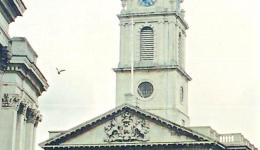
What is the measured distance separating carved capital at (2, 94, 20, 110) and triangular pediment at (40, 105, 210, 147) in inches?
1490

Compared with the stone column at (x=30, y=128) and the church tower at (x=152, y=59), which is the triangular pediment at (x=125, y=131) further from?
the stone column at (x=30, y=128)

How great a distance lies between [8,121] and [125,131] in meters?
39.4

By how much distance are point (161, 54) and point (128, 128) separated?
11919mm

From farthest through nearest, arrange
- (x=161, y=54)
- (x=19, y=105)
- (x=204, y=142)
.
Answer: (x=161, y=54), (x=204, y=142), (x=19, y=105)

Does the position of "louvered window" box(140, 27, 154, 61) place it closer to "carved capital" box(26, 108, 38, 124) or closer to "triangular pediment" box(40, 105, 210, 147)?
"triangular pediment" box(40, 105, 210, 147)

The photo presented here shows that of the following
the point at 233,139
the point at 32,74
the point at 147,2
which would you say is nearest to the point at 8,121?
the point at 32,74

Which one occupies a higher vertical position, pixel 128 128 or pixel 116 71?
pixel 116 71

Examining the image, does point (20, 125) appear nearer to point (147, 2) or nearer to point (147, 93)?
point (147, 93)

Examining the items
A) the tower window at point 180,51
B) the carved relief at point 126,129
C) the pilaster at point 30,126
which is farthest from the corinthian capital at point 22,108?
the tower window at point 180,51

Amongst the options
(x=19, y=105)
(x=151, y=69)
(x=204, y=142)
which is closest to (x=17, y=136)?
(x=19, y=105)

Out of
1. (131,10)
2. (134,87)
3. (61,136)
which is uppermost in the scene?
(131,10)

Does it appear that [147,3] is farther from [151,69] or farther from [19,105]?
[19,105]

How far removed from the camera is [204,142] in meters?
85.5

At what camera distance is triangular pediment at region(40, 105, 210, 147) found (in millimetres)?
87188
